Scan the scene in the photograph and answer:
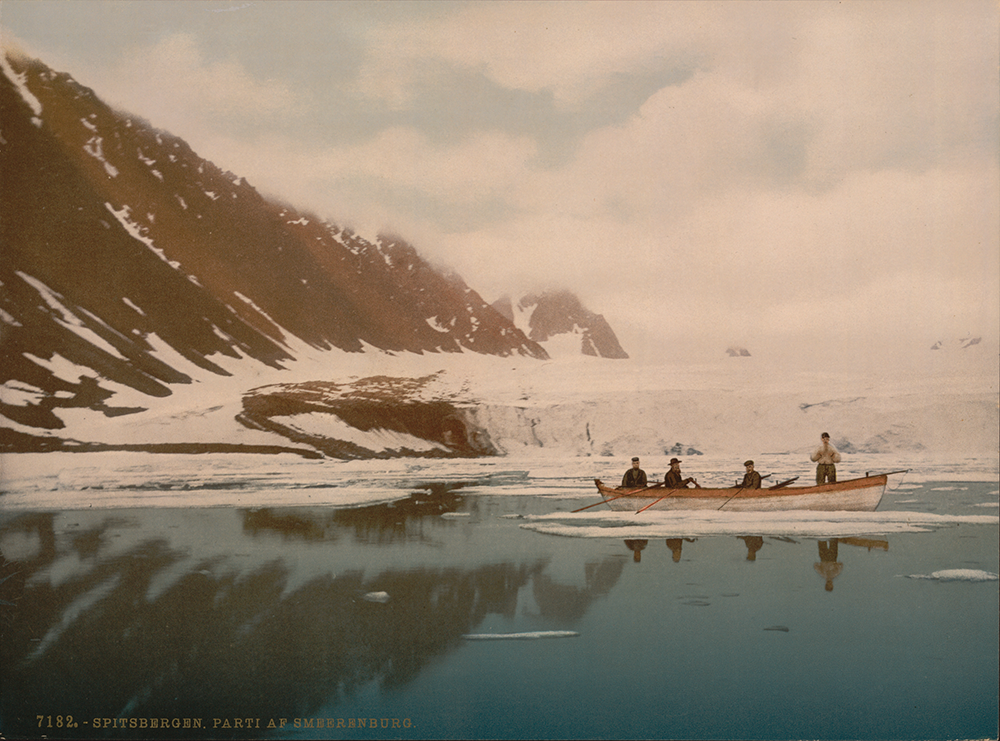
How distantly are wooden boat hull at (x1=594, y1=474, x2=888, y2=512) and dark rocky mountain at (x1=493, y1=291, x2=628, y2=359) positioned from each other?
3.58 feet

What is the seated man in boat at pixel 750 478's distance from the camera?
5301 mm

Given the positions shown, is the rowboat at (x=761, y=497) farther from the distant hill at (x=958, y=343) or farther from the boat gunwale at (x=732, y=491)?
the distant hill at (x=958, y=343)

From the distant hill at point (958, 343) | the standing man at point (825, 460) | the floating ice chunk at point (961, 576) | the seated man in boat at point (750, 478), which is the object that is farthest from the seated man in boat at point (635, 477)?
the distant hill at point (958, 343)

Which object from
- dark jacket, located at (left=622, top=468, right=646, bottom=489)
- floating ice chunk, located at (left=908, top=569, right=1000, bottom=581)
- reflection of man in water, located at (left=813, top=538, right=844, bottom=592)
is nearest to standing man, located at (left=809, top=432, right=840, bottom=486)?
reflection of man in water, located at (left=813, top=538, right=844, bottom=592)

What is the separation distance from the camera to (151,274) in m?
5.59

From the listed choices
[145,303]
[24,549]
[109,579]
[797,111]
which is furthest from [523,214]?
[24,549]

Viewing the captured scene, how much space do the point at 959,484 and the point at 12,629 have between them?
6.57m

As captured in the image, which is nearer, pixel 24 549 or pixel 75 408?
pixel 24 549

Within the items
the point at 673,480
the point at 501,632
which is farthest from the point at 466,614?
the point at 673,480

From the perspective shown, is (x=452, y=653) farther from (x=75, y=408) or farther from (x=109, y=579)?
(x=75, y=408)

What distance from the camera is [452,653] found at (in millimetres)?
4312

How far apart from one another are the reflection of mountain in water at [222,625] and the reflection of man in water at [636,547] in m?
0.17

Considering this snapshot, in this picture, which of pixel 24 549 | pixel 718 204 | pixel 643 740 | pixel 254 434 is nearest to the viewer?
pixel 643 740

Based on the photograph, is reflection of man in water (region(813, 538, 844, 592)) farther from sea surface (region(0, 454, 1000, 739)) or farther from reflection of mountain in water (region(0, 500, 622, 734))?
reflection of mountain in water (region(0, 500, 622, 734))
